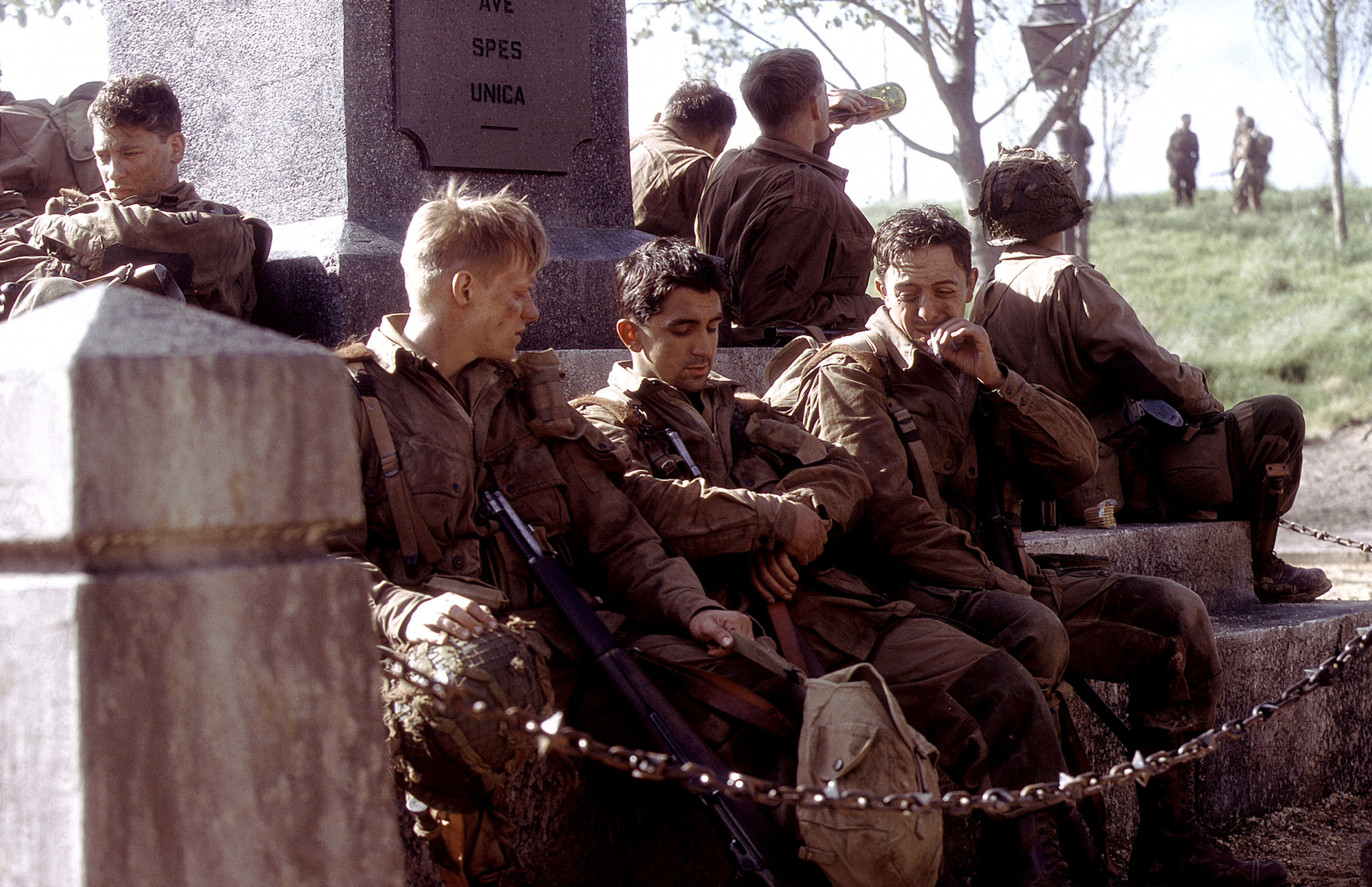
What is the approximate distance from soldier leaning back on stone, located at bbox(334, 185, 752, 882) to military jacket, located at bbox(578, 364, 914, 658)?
0.14 m

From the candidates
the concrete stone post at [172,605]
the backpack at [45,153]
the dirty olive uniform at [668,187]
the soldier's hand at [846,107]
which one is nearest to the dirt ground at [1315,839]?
the concrete stone post at [172,605]

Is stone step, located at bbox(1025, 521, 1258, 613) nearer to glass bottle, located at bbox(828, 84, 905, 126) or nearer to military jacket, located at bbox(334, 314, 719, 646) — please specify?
military jacket, located at bbox(334, 314, 719, 646)

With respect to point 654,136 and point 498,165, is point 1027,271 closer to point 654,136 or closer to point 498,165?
point 498,165

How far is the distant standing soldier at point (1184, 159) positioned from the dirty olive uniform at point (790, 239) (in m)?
32.5

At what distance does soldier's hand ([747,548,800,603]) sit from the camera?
364 centimetres

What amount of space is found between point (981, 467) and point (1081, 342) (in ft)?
4.61

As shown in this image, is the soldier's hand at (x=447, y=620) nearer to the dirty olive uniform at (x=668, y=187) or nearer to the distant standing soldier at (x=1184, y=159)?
the dirty olive uniform at (x=668, y=187)

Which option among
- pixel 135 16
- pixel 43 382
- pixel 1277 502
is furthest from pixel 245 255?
pixel 1277 502

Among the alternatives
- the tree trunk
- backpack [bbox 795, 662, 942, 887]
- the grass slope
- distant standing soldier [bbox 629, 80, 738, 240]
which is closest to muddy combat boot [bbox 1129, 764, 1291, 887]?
backpack [bbox 795, 662, 942, 887]

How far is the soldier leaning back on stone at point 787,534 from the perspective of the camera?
137 inches

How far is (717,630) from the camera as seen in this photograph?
331cm

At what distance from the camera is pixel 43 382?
185cm

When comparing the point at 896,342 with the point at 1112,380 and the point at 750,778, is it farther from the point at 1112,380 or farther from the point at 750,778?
the point at 750,778

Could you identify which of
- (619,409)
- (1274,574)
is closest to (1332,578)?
(1274,574)
